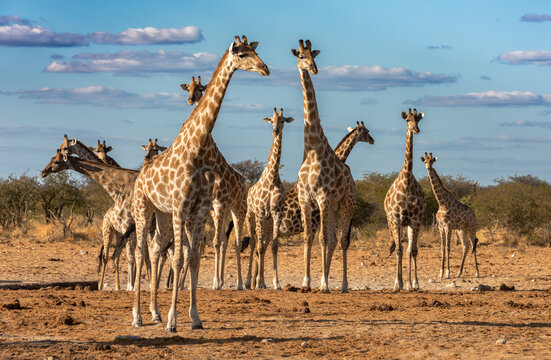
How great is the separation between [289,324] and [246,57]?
334 centimetres

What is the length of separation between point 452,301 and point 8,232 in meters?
18.5

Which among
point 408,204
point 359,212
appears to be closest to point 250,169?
point 359,212

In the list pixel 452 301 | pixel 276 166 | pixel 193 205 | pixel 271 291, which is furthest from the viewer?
pixel 276 166

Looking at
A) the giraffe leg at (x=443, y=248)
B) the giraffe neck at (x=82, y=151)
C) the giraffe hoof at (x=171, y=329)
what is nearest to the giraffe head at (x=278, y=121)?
the giraffe neck at (x=82, y=151)

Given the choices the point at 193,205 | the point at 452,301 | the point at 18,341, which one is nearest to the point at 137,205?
the point at 193,205

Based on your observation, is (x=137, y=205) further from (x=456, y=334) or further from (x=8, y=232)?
(x=8, y=232)

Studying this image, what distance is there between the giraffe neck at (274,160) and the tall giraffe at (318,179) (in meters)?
1.19

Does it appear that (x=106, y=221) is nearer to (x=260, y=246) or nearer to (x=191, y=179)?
(x=260, y=246)

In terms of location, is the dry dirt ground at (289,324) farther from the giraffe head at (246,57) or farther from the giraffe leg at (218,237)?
the giraffe head at (246,57)

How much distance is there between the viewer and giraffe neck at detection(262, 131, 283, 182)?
605 inches

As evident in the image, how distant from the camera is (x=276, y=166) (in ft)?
50.7

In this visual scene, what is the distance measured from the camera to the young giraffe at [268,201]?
15.2 meters

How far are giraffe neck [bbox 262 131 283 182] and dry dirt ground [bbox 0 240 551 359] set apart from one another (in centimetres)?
232

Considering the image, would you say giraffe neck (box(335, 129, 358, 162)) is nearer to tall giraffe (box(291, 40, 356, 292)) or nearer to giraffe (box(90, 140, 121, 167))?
tall giraffe (box(291, 40, 356, 292))
